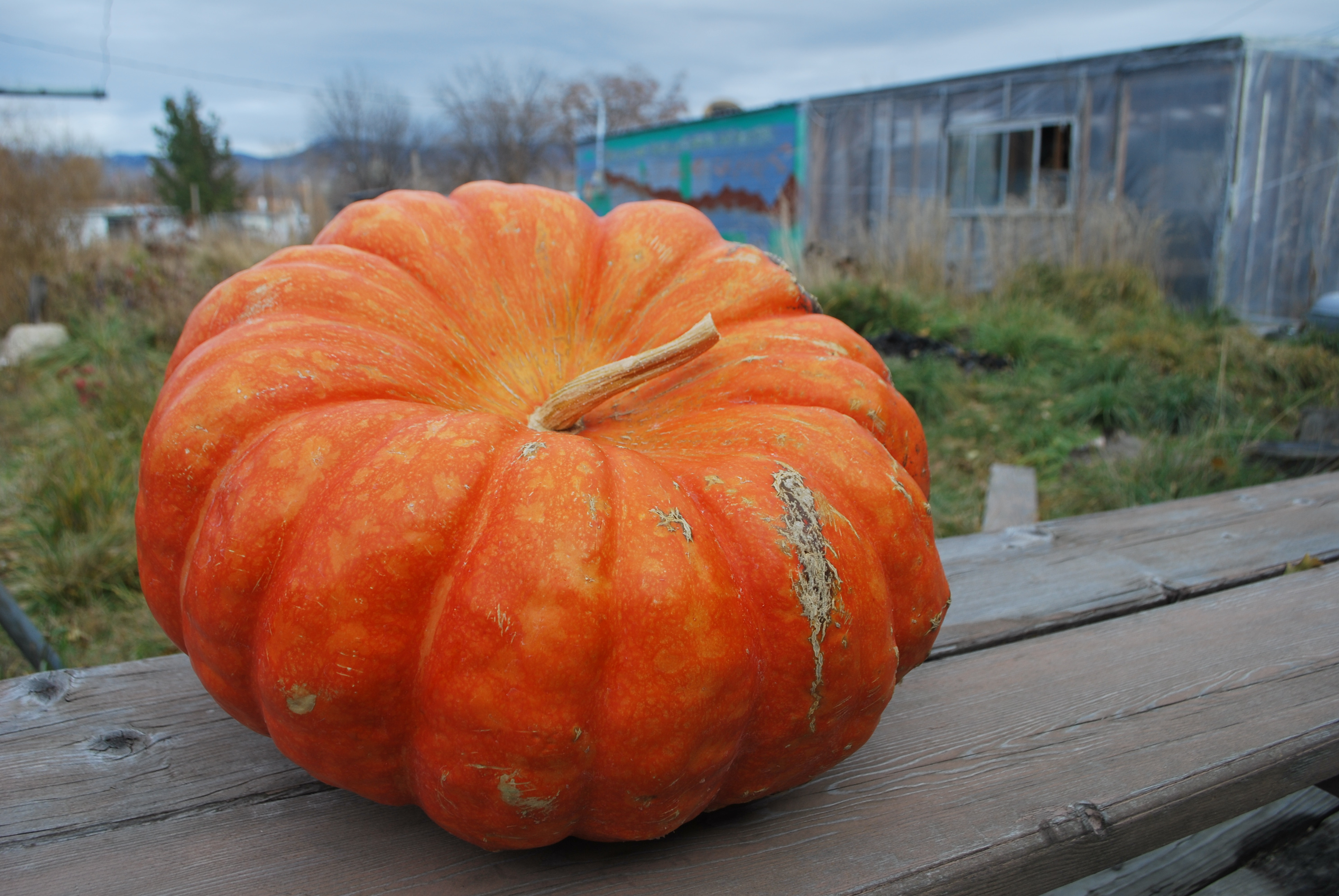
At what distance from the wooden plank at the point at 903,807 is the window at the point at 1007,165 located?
10.8m

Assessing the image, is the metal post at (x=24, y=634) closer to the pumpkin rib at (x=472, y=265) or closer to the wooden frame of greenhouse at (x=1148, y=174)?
the pumpkin rib at (x=472, y=265)

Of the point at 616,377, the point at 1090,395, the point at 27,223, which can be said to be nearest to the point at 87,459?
the point at 616,377

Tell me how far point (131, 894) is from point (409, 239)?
103 cm

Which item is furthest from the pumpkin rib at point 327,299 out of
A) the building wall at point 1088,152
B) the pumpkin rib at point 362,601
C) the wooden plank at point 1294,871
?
the building wall at point 1088,152

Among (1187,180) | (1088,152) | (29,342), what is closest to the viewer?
(29,342)

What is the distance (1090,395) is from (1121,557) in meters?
3.50

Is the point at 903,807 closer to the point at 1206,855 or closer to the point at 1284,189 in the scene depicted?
the point at 1206,855

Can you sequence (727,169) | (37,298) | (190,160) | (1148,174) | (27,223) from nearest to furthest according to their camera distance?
(37,298)
(27,223)
(1148,174)
(727,169)
(190,160)

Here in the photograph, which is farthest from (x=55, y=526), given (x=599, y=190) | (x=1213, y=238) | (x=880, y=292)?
(x=599, y=190)

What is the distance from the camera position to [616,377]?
122 cm

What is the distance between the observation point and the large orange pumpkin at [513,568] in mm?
973

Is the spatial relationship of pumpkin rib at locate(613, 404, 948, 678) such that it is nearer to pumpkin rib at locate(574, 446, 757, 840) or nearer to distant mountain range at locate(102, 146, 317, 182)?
pumpkin rib at locate(574, 446, 757, 840)

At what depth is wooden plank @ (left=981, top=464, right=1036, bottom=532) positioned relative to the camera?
3725 mm

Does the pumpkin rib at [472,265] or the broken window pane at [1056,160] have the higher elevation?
the broken window pane at [1056,160]
